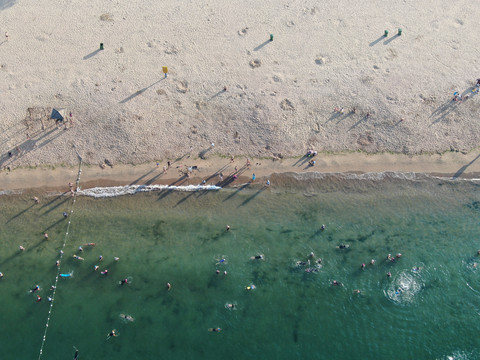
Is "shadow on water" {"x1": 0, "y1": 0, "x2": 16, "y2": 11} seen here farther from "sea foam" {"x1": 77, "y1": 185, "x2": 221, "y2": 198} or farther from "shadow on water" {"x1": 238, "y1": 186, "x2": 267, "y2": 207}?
"shadow on water" {"x1": 238, "y1": 186, "x2": 267, "y2": 207}

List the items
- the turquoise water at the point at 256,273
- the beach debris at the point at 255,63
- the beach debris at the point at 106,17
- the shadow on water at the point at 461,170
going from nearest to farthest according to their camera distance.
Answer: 1. the turquoise water at the point at 256,273
2. the shadow on water at the point at 461,170
3. the beach debris at the point at 255,63
4. the beach debris at the point at 106,17

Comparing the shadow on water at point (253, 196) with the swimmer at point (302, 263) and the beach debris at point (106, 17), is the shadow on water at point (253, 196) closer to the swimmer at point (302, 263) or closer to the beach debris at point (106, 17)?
the swimmer at point (302, 263)

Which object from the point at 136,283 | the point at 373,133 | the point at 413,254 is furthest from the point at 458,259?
the point at 136,283

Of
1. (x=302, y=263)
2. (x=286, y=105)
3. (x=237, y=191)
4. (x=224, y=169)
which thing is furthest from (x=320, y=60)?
(x=302, y=263)

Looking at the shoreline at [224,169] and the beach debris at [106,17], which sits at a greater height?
the beach debris at [106,17]

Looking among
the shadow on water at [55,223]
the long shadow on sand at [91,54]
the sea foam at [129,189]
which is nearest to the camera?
the shadow on water at [55,223]

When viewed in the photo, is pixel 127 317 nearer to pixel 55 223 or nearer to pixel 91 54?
pixel 55 223

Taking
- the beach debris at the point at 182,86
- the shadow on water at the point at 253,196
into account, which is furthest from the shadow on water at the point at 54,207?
the shadow on water at the point at 253,196
